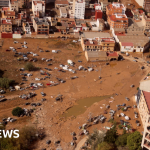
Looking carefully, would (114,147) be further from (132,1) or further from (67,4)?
(132,1)

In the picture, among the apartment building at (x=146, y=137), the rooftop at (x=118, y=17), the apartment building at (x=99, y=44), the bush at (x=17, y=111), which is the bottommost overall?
the bush at (x=17, y=111)

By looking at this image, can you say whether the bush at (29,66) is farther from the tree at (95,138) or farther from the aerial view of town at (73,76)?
the tree at (95,138)

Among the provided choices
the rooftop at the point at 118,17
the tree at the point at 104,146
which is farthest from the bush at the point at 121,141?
the rooftop at the point at 118,17

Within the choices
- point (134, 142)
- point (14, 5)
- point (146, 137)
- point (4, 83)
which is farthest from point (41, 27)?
point (146, 137)

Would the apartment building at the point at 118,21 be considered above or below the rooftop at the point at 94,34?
above

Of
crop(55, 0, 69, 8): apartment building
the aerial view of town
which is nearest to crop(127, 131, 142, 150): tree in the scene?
the aerial view of town

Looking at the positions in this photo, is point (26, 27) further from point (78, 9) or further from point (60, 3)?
point (60, 3)

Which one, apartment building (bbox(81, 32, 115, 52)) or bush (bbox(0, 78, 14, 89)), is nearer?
bush (bbox(0, 78, 14, 89))

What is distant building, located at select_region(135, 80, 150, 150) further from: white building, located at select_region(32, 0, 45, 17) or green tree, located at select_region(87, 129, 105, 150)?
white building, located at select_region(32, 0, 45, 17)
